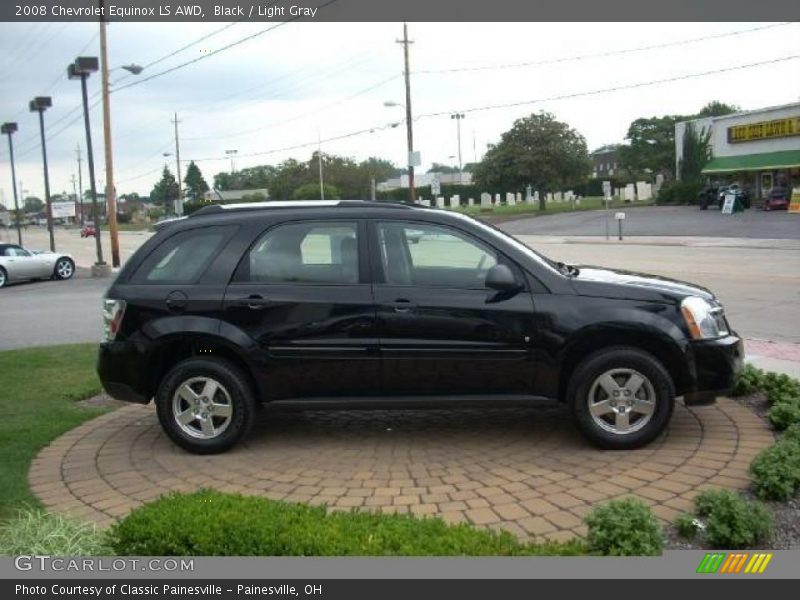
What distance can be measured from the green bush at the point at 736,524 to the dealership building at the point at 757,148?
4517 cm

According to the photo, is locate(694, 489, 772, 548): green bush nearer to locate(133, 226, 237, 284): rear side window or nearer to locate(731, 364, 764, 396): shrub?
locate(731, 364, 764, 396): shrub

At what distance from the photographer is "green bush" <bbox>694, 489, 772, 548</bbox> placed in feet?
11.5

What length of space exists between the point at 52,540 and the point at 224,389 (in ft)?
6.29

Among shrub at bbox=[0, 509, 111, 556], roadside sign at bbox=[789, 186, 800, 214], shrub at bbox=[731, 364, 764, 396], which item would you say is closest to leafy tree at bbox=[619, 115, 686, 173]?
roadside sign at bbox=[789, 186, 800, 214]

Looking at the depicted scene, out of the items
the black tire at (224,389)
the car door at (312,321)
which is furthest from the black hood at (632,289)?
the black tire at (224,389)

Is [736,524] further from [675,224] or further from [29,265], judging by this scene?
[675,224]

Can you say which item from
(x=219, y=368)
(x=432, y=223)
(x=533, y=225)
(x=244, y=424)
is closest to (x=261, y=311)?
(x=219, y=368)

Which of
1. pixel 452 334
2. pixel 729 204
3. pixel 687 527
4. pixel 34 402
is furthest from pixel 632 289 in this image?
pixel 729 204

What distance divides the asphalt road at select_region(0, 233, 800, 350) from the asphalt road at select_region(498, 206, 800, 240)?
6.91 m

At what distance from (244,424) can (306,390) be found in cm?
48

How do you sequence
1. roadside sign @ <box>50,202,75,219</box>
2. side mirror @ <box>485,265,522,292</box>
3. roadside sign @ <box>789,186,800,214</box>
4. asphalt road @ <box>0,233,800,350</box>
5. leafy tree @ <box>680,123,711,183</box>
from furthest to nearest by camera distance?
1. leafy tree @ <box>680,123,711,183</box>
2. roadside sign @ <box>50,202,75,219</box>
3. roadside sign @ <box>789,186,800,214</box>
4. asphalt road @ <box>0,233,800,350</box>
5. side mirror @ <box>485,265,522,292</box>

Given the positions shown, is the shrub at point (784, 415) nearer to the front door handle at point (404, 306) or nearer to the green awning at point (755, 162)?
the front door handle at point (404, 306)

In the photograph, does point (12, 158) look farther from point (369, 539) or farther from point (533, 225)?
point (369, 539)

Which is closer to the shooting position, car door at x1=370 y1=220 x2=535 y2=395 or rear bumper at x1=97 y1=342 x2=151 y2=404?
car door at x1=370 y1=220 x2=535 y2=395
